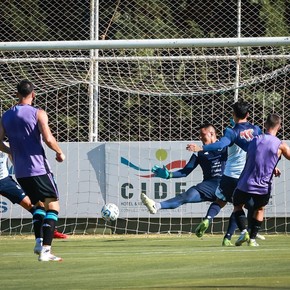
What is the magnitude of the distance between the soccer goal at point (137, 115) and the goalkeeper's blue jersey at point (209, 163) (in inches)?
109

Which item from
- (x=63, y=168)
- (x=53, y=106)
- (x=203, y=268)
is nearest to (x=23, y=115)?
(x=203, y=268)

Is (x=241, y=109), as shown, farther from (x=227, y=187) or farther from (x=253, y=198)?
(x=227, y=187)

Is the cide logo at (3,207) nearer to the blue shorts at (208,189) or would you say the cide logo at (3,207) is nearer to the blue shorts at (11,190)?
the blue shorts at (11,190)

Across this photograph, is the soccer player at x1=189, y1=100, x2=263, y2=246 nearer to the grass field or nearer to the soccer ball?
the grass field

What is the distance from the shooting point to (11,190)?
57.7 feet

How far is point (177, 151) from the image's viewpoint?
20.7 metres

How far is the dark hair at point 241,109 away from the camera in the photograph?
15.1 metres

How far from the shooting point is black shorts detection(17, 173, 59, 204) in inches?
480

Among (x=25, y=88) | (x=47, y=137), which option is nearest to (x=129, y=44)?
(x=25, y=88)

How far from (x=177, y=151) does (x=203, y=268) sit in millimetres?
9983

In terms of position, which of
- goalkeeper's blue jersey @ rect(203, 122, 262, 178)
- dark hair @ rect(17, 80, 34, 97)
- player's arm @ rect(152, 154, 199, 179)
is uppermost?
dark hair @ rect(17, 80, 34, 97)

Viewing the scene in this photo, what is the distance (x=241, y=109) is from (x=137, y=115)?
7.43 metres

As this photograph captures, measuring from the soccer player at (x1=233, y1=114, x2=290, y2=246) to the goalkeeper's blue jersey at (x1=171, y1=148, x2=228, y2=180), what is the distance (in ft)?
9.52

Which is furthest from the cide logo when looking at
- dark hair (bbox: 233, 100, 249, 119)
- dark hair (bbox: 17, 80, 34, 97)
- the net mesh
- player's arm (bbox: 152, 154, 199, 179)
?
dark hair (bbox: 17, 80, 34, 97)
